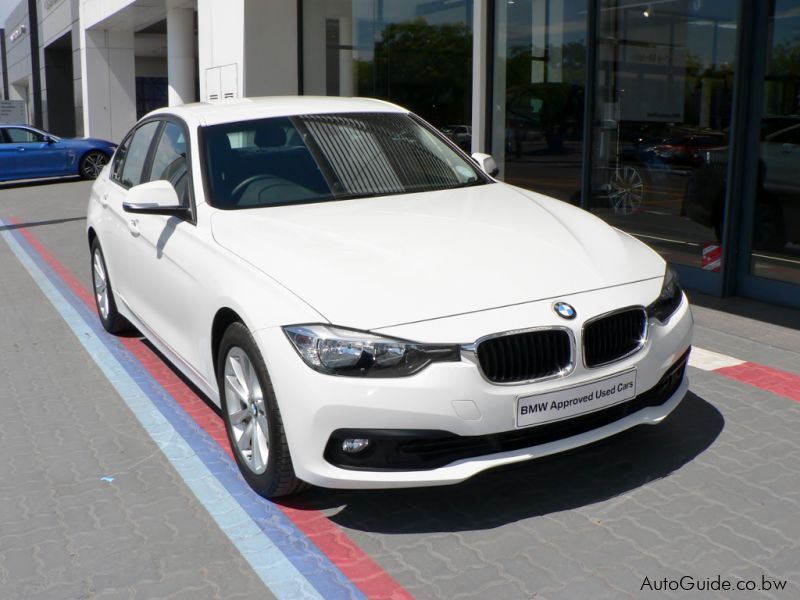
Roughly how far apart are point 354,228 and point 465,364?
1.09 metres

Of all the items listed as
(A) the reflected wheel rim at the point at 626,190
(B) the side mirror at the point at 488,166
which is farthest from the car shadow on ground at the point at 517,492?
(A) the reflected wheel rim at the point at 626,190

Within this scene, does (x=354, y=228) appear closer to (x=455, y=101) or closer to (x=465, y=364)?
(x=465, y=364)

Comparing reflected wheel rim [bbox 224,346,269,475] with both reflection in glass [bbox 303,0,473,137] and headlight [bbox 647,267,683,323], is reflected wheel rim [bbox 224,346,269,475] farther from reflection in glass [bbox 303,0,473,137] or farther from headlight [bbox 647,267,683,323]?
reflection in glass [bbox 303,0,473,137]

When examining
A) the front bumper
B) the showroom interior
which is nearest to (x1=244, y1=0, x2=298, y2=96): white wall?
the showroom interior

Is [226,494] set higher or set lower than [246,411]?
lower

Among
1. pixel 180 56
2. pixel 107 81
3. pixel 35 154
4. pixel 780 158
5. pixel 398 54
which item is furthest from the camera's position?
pixel 107 81

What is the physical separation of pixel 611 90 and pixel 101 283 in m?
5.14

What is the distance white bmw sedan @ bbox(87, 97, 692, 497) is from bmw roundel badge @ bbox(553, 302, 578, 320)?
0.01 metres

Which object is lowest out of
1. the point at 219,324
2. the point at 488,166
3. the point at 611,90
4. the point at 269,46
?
the point at 219,324

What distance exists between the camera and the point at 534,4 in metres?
9.62

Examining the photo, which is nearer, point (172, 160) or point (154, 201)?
point (154, 201)

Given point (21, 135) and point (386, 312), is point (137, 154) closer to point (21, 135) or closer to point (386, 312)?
point (386, 312)

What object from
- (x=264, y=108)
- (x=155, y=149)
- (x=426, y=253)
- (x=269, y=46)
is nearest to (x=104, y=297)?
(x=155, y=149)

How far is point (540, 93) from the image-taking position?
9.73 meters
